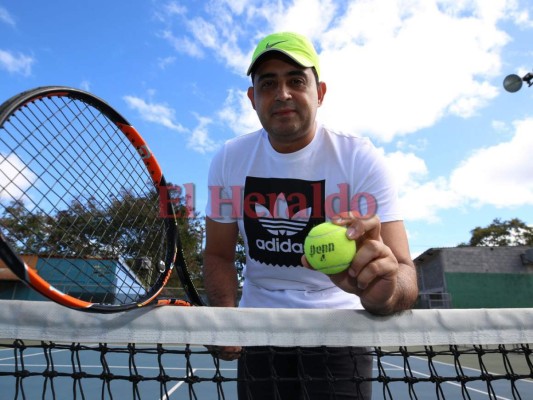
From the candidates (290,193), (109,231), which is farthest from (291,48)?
(109,231)

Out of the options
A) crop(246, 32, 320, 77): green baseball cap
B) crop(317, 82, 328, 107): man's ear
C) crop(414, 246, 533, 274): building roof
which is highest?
crop(414, 246, 533, 274): building roof

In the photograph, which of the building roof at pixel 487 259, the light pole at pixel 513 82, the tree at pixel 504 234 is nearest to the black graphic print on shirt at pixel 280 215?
the light pole at pixel 513 82

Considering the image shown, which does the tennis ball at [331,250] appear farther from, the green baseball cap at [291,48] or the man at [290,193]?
the green baseball cap at [291,48]

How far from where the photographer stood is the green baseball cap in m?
1.86

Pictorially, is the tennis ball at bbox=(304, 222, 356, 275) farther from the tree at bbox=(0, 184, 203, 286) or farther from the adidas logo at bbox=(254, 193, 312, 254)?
the tree at bbox=(0, 184, 203, 286)

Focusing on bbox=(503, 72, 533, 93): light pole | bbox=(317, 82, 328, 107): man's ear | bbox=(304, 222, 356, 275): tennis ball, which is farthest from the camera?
bbox=(503, 72, 533, 93): light pole

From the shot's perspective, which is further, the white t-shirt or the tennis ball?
the white t-shirt

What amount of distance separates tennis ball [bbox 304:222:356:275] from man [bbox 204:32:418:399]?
421 millimetres

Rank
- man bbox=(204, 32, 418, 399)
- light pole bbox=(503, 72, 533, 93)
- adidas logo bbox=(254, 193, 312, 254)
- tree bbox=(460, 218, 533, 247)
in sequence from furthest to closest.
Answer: tree bbox=(460, 218, 533, 247) < light pole bbox=(503, 72, 533, 93) < adidas logo bbox=(254, 193, 312, 254) < man bbox=(204, 32, 418, 399)

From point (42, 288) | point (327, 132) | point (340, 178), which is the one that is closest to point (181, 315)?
point (42, 288)

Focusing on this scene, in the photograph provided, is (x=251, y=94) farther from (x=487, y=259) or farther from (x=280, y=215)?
(x=487, y=259)

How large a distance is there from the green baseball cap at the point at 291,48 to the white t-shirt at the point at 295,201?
323 millimetres

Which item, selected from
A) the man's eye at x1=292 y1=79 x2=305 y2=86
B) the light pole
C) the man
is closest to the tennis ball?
the man

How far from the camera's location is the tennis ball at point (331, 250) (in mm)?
1244
